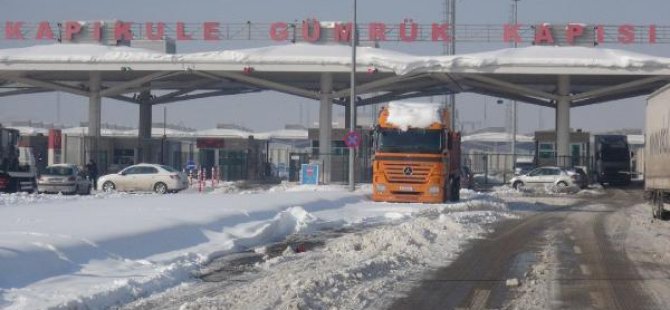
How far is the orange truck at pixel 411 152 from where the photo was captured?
109ft

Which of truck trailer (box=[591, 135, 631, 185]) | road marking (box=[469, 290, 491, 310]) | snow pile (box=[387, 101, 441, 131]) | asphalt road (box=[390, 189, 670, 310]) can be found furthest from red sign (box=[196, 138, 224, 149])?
road marking (box=[469, 290, 491, 310])

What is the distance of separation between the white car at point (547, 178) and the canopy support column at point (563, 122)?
5.28 m

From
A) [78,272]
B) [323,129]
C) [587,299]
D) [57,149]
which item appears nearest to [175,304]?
[78,272]

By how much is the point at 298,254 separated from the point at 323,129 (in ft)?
140

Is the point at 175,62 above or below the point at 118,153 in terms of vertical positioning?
above

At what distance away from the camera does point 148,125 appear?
70750mm

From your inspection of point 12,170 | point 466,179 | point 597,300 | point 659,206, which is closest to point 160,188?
point 12,170

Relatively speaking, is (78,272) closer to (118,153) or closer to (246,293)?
(246,293)

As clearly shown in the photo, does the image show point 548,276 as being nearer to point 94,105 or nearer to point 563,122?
point 563,122

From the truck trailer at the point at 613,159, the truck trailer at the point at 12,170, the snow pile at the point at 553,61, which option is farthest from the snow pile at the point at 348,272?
the truck trailer at the point at 613,159

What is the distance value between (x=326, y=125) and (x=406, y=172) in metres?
26.1

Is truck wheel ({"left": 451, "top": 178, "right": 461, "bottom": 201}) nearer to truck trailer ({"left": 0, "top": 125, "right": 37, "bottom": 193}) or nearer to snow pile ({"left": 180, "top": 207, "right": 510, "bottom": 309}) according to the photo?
snow pile ({"left": 180, "top": 207, "right": 510, "bottom": 309})

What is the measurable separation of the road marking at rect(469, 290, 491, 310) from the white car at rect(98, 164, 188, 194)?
33929 mm

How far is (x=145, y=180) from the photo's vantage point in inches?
1772
